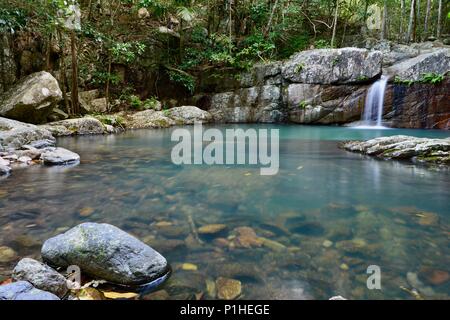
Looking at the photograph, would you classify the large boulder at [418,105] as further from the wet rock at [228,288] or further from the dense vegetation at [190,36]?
the wet rock at [228,288]

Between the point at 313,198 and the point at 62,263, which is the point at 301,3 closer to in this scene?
the point at 313,198

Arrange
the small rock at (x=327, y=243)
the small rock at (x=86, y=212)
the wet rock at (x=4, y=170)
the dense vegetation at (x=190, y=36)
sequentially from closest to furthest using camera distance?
the small rock at (x=327, y=243)
the small rock at (x=86, y=212)
the wet rock at (x=4, y=170)
the dense vegetation at (x=190, y=36)

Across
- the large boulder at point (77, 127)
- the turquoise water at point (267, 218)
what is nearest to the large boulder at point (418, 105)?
the turquoise water at point (267, 218)

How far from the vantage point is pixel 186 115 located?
13.4 m

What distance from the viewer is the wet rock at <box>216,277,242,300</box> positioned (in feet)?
5.48

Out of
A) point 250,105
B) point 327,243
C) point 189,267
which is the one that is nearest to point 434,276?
point 327,243

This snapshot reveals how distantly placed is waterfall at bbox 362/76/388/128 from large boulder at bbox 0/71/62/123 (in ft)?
36.7

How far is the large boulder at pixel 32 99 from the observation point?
320 inches

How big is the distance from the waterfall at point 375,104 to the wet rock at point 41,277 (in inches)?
499

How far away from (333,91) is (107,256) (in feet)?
42.1

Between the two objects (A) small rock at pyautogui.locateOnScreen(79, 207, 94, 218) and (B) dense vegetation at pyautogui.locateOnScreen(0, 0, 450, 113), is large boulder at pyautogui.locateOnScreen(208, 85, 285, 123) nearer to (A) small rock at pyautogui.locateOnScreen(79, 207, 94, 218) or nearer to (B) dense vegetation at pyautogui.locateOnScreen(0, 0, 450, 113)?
(B) dense vegetation at pyautogui.locateOnScreen(0, 0, 450, 113)

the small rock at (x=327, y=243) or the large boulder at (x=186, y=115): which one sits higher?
the large boulder at (x=186, y=115)

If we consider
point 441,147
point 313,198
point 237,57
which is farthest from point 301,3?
point 313,198

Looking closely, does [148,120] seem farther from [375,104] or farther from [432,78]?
[432,78]
